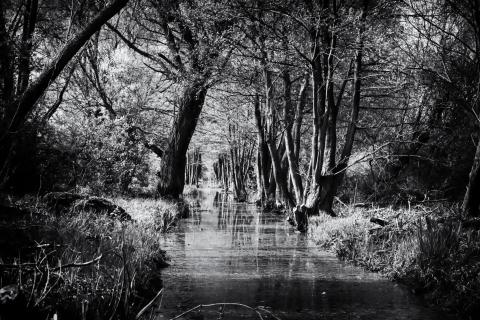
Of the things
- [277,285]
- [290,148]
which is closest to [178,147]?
[290,148]

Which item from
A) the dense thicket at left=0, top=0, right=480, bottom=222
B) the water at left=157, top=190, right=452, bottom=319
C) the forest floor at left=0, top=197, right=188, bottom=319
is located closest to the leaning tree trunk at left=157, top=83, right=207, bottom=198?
the dense thicket at left=0, top=0, right=480, bottom=222

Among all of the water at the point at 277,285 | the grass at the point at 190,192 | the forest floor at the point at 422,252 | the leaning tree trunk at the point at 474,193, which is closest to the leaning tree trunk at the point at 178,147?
the water at the point at 277,285

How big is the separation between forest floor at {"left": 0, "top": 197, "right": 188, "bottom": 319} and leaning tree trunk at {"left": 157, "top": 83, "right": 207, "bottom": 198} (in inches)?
374

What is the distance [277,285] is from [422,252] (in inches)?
95.5

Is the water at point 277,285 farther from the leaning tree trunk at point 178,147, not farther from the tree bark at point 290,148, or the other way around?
the leaning tree trunk at point 178,147

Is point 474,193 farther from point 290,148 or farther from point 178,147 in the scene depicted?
point 178,147

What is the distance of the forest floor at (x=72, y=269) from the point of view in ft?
13.4

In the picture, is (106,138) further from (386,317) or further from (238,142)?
(238,142)

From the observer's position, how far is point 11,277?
15.0 ft

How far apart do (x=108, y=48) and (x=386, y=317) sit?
60.9ft

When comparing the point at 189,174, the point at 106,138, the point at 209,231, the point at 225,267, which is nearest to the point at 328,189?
the point at 209,231

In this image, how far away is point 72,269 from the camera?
5.04 metres

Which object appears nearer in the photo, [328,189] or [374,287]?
[374,287]

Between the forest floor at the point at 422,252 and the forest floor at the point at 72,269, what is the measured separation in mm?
4059
